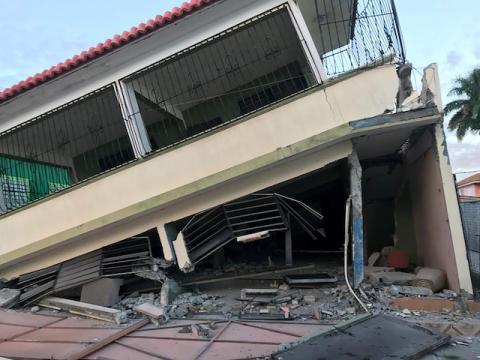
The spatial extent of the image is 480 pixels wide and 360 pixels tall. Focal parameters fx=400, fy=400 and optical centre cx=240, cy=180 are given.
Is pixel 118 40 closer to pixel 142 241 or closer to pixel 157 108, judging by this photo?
pixel 157 108

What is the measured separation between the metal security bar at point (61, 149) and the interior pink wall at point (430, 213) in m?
5.77

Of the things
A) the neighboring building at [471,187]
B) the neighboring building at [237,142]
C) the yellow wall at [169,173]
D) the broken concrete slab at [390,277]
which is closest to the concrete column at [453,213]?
the neighboring building at [237,142]

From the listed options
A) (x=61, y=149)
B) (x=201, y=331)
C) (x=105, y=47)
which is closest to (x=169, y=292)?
(x=201, y=331)

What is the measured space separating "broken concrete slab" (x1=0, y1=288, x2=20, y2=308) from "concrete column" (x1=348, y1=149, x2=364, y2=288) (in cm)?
622

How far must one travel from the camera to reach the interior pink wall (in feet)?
19.8

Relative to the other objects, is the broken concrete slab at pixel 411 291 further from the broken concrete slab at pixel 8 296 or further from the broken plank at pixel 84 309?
the broken concrete slab at pixel 8 296

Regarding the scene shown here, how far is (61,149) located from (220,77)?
5138 mm

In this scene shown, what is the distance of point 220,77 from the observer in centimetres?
842

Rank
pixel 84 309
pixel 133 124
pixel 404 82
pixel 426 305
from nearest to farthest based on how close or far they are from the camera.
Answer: pixel 426 305
pixel 404 82
pixel 84 309
pixel 133 124

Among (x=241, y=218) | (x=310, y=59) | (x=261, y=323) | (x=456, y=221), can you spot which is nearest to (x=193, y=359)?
(x=261, y=323)

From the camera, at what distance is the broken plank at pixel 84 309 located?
248 inches

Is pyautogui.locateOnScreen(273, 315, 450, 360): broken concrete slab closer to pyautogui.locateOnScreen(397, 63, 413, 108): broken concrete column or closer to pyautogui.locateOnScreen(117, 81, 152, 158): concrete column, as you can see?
pyautogui.locateOnScreen(397, 63, 413, 108): broken concrete column

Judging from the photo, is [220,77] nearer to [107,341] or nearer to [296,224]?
[296,224]

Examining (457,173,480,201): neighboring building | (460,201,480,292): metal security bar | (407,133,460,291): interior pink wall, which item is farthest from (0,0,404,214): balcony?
(457,173,480,201): neighboring building
